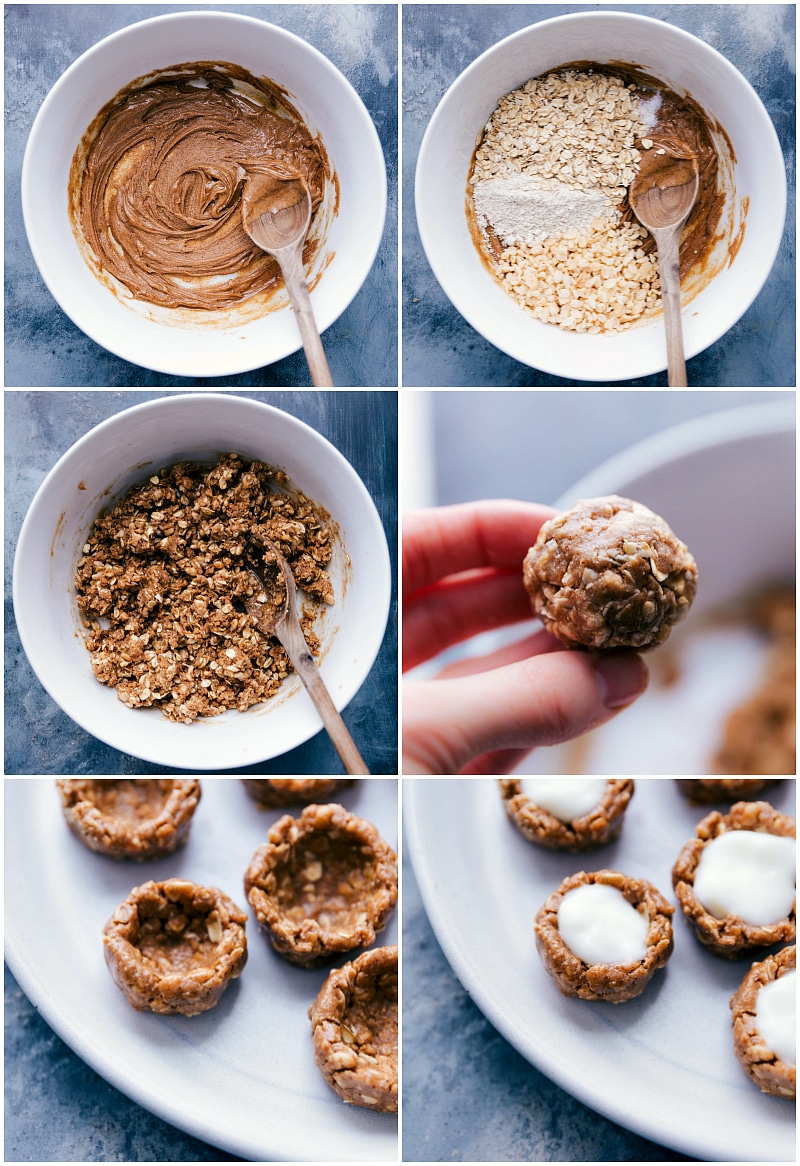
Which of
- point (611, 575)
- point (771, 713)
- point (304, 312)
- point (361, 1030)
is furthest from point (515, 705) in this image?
point (304, 312)

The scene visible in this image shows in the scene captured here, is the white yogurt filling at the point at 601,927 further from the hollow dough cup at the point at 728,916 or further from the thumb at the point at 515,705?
the thumb at the point at 515,705

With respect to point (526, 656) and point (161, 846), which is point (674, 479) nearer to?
point (526, 656)

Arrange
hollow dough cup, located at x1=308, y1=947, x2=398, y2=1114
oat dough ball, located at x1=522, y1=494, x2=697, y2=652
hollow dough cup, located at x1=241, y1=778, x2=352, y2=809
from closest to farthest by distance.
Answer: oat dough ball, located at x1=522, y1=494, x2=697, y2=652
hollow dough cup, located at x1=308, y1=947, x2=398, y2=1114
hollow dough cup, located at x1=241, y1=778, x2=352, y2=809

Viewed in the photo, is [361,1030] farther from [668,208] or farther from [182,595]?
[668,208]

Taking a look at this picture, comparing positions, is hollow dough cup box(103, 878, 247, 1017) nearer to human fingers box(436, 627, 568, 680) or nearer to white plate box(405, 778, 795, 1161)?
white plate box(405, 778, 795, 1161)

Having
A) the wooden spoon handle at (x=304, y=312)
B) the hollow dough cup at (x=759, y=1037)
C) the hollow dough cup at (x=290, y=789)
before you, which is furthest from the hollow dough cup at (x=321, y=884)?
the wooden spoon handle at (x=304, y=312)

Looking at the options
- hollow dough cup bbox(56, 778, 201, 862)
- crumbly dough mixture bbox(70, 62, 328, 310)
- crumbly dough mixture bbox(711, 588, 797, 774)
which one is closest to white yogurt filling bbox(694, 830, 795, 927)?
crumbly dough mixture bbox(711, 588, 797, 774)

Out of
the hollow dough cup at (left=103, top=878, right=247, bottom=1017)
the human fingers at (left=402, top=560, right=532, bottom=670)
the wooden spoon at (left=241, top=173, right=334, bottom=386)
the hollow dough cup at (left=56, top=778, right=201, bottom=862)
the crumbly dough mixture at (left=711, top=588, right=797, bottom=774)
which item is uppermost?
the wooden spoon at (left=241, top=173, right=334, bottom=386)
